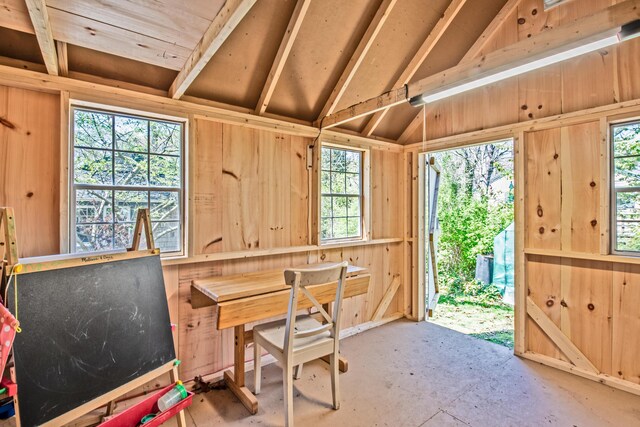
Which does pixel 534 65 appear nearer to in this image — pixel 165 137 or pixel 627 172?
pixel 627 172

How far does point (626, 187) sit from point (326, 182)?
267 centimetres

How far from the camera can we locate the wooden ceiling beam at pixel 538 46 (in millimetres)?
1494

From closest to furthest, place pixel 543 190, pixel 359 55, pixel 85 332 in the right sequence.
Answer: pixel 85 332, pixel 359 55, pixel 543 190

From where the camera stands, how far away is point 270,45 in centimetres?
262

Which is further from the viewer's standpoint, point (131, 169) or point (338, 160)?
point (338, 160)

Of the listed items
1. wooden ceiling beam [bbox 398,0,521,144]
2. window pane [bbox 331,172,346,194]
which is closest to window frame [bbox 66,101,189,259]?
window pane [bbox 331,172,346,194]

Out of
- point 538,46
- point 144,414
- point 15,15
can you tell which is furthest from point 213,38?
point 144,414

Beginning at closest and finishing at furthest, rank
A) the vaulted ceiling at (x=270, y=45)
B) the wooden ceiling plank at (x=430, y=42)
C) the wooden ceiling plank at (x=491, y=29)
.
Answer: the vaulted ceiling at (x=270, y=45)
the wooden ceiling plank at (x=430, y=42)
the wooden ceiling plank at (x=491, y=29)

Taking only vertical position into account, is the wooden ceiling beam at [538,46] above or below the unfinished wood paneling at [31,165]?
above

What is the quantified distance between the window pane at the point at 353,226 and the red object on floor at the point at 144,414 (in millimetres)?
2539

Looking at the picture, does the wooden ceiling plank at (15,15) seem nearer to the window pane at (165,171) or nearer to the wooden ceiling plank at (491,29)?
the window pane at (165,171)

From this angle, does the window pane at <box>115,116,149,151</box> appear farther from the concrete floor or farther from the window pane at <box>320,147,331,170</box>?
the concrete floor

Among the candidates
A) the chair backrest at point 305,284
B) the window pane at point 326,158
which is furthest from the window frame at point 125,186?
the window pane at point 326,158

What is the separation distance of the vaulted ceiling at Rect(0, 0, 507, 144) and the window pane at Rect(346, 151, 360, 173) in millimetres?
353
